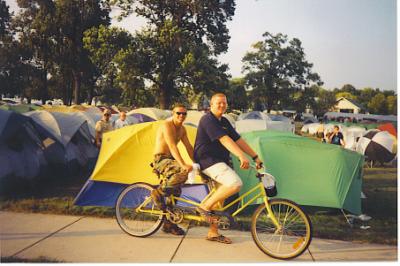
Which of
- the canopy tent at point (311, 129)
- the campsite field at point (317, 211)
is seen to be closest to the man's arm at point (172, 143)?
the campsite field at point (317, 211)

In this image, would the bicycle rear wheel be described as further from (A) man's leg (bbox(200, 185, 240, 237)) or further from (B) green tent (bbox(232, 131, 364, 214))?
(B) green tent (bbox(232, 131, 364, 214))

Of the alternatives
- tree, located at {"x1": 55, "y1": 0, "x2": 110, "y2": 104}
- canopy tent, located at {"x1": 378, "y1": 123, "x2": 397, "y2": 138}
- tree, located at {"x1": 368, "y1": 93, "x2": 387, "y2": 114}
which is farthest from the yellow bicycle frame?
tree, located at {"x1": 55, "y1": 0, "x2": 110, "y2": 104}

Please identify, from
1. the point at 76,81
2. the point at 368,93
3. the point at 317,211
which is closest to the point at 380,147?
the point at 368,93

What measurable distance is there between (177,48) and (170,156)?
557 inches

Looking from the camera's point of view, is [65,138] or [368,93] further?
[368,93]

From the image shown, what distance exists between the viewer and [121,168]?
6199mm

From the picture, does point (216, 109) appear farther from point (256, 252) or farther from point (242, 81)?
point (242, 81)

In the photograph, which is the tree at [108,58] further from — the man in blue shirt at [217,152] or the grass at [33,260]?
the grass at [33,260]

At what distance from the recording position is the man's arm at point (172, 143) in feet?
15.0

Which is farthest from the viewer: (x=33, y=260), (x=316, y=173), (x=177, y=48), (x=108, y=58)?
(x=177, y=48)

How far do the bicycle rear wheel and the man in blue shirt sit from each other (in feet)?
2.23

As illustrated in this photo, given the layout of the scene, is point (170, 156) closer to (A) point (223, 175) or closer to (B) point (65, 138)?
(A) point (223, 175)

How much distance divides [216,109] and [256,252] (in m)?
1.80

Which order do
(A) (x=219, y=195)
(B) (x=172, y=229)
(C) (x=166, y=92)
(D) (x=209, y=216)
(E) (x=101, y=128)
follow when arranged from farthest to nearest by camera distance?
(C) (x=166, y=92) → (E) (x=101, y=128) → (B) (x=172, y=229) → (D) (x=209, y=216) → (A) (x=219, y=195)
